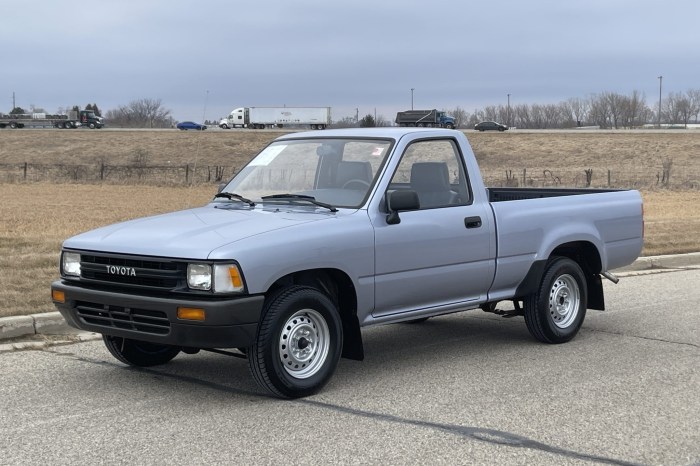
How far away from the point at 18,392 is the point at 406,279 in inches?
116

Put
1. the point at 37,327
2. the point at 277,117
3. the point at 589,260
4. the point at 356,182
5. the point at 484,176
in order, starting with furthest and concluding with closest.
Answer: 1. the point at 277,117
2. the point at 484,176
3. the point at 589,260
4. the point at 37,327
5. the point at 356,182

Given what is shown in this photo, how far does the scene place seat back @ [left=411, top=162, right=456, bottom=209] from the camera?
292 inches

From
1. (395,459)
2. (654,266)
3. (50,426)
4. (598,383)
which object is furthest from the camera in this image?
(654,266)

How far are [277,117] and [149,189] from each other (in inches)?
2113

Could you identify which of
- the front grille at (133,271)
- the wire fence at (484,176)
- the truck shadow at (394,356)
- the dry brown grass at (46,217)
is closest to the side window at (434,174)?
the truck shadow at (394,356)

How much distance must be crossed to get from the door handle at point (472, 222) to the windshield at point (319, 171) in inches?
34.5

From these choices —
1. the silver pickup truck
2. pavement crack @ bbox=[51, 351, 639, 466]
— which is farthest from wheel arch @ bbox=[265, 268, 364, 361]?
pavement crack @ bbox=[51, 351, 639, 466]

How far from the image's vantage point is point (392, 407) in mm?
6133

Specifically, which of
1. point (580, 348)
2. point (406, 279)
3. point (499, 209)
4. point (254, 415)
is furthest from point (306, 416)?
point (580, 348)

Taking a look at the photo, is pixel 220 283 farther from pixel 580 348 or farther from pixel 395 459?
pixel 580 348

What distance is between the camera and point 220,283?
582cm

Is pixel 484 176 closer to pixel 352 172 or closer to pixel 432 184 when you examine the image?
pixel 432 184

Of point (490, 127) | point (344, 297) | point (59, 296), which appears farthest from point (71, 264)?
point (490, 127)

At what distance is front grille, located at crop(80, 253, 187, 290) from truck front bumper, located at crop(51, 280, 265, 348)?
0.35 ft
